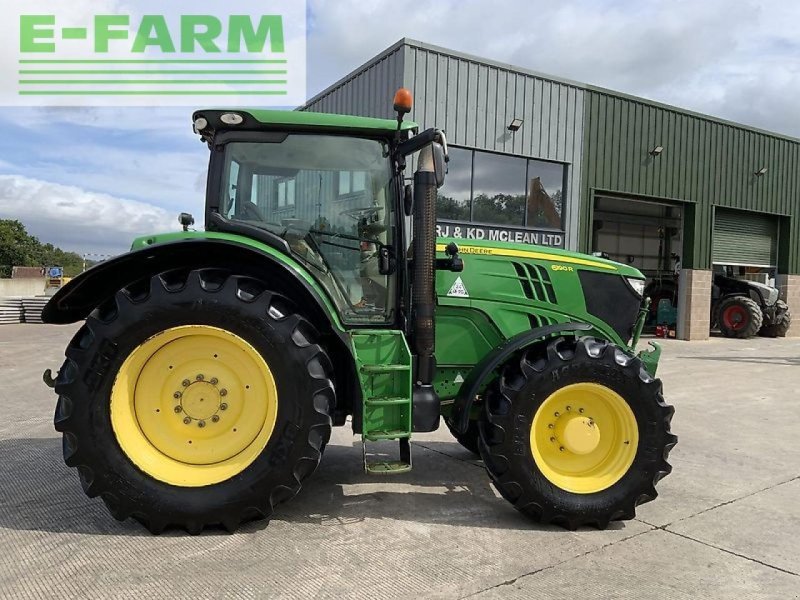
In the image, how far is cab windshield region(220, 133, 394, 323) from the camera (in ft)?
11.9

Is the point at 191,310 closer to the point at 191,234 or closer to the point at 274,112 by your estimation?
the point at 191,234

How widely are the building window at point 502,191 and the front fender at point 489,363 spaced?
7787 mm

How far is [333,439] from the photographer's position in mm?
5328

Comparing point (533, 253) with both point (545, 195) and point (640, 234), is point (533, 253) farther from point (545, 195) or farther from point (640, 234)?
point (640, 234)

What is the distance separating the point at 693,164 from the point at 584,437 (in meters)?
14.3

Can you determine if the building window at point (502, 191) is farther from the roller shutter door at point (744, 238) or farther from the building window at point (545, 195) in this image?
the roller shutter door at point (744, 238)

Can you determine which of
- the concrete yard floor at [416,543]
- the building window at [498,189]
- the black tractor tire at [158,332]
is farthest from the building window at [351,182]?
the building window at [498,189]

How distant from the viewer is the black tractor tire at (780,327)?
57.0ft

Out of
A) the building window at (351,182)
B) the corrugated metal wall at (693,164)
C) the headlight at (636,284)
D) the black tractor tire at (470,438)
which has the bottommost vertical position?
the black tractor tire at (470,438)

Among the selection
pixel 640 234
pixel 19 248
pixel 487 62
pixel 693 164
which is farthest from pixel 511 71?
pixel 19 248

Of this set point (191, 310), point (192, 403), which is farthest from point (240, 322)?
point (192, 403)

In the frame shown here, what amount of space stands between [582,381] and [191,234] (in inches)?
94.1

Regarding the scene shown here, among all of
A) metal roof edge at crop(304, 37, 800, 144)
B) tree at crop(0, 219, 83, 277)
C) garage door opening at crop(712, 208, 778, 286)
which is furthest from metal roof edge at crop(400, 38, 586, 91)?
tree at crop(0, 219, 83, 277)

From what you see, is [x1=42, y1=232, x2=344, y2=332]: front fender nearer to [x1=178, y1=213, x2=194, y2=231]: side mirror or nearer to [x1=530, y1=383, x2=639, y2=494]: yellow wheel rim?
[x1=178, y1=213, x2=194, y2=231]: side mirror
